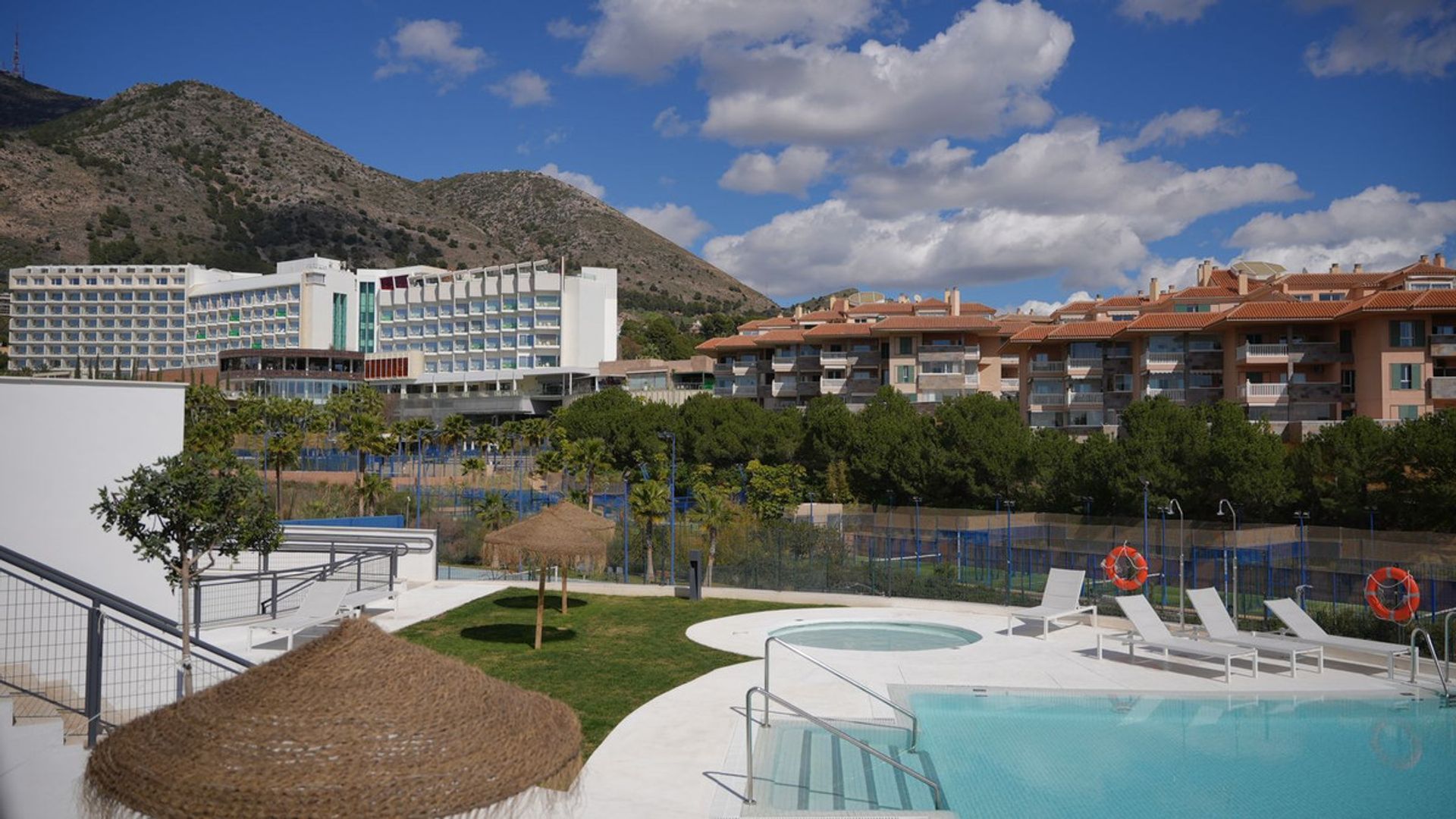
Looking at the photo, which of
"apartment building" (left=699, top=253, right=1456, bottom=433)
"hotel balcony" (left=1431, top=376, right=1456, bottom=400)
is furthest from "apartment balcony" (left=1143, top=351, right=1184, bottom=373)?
"hotel balcony" (left=1431, top=376, right=1456, bottom=400)

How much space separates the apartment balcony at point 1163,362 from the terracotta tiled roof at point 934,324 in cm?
1152

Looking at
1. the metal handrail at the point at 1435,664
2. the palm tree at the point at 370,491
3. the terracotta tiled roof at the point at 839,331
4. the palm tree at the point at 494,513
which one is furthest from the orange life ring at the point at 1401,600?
the terracotta tiled roof at the point at 839,331

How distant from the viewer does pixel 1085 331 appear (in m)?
67.4

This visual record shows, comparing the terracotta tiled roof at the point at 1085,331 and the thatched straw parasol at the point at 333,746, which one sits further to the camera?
the terracotta tiled roof at the point at 1085,331

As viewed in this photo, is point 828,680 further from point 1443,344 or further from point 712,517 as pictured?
point 1443,344

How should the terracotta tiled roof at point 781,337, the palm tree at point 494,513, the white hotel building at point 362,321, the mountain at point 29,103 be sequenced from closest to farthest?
the palm tree at point 494,513 → the terracotta tiled roof at point 781,337 → the white hotel building at point 362,321 → the mountain at point 29,103

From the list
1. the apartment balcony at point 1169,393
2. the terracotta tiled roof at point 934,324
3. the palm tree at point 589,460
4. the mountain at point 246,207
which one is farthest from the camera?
the mountain at point 246,207

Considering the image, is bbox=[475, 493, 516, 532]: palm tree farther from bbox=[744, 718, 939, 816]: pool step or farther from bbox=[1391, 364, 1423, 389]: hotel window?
bbox=[1391, 364, 1423, 389]: hotel window

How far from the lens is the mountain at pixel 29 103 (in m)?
171

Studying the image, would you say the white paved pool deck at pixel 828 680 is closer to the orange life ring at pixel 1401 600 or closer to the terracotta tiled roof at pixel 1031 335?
the orange life ring at pixel 1401 600

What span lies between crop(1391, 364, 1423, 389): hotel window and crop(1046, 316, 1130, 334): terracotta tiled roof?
1584cm

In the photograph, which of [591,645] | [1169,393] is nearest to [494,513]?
[591,645]

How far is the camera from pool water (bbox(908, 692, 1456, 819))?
10.3 m

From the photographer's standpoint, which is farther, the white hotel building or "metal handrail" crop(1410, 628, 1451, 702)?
the white hotel building
